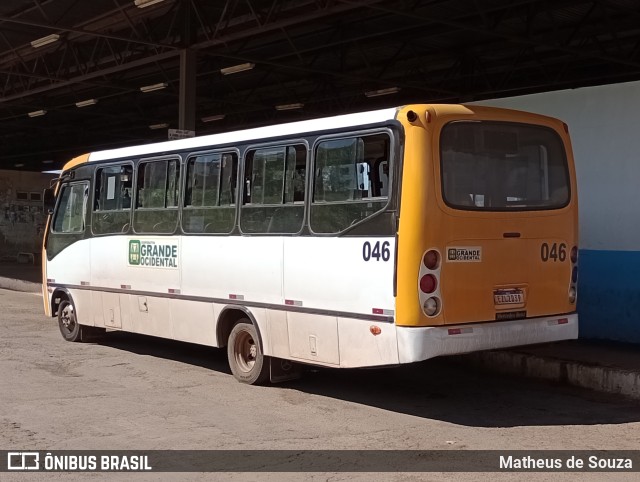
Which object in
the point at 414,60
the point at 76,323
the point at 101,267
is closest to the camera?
the point at 101,267

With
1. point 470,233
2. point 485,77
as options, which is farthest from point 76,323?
point 485,77

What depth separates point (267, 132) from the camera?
867cm

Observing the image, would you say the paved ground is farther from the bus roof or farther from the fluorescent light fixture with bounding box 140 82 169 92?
the fluorescent light fixture with bounding box 140 82 169 92

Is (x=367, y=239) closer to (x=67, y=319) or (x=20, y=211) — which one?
(x=67, y=319)

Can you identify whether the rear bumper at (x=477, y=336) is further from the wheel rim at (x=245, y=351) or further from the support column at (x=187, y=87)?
the support column at (x=187, y=87)

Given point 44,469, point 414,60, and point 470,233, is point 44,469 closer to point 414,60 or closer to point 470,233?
point 470,233

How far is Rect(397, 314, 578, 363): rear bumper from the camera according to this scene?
22.5 feet

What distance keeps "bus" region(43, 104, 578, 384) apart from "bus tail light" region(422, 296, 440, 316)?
2cm

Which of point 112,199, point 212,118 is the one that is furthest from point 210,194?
point 212,118

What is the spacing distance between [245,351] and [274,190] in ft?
6.55

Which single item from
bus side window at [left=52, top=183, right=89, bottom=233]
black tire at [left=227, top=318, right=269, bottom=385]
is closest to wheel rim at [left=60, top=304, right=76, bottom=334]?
bus side window at [left=52, top=183, right=89, bottom=233]

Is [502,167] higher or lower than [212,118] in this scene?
lower

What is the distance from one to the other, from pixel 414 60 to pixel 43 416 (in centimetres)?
1810

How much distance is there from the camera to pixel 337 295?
7590 millimetres
